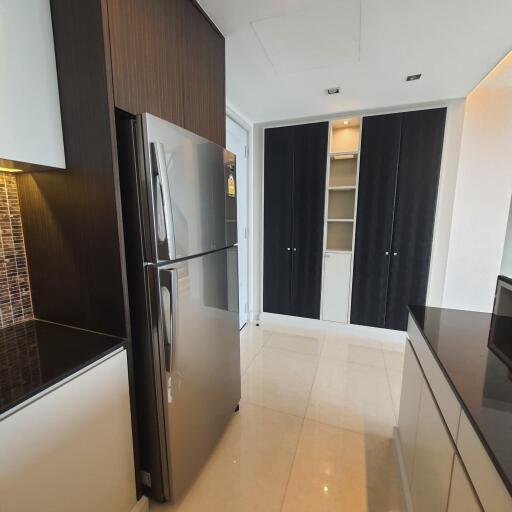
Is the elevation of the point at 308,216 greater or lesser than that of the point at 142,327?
greater

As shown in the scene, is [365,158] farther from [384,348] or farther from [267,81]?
[384,348]

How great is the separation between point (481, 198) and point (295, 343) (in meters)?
2.39

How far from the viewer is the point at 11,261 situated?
1262 millimetres

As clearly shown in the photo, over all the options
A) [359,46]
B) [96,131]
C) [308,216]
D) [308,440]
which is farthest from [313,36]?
[308,440]

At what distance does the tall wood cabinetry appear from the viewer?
0.98 meters

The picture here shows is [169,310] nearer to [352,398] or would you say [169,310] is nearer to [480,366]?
[480,366]

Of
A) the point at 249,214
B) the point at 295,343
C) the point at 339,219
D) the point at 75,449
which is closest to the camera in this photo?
the point at 75,449

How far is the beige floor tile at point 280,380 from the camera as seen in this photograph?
2.09 m

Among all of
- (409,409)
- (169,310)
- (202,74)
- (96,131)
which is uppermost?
(202,74)

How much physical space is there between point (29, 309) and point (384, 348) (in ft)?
10.2

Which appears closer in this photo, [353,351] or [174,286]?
[174,286]

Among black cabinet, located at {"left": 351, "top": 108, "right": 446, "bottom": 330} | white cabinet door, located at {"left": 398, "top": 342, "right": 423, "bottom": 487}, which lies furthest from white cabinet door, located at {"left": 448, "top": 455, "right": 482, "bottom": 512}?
black cabinet, located at {"left": 351, "top": 108, "right": 446, "bottom": 330}

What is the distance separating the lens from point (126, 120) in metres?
1.04

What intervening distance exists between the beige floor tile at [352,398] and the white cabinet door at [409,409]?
0.31 m
